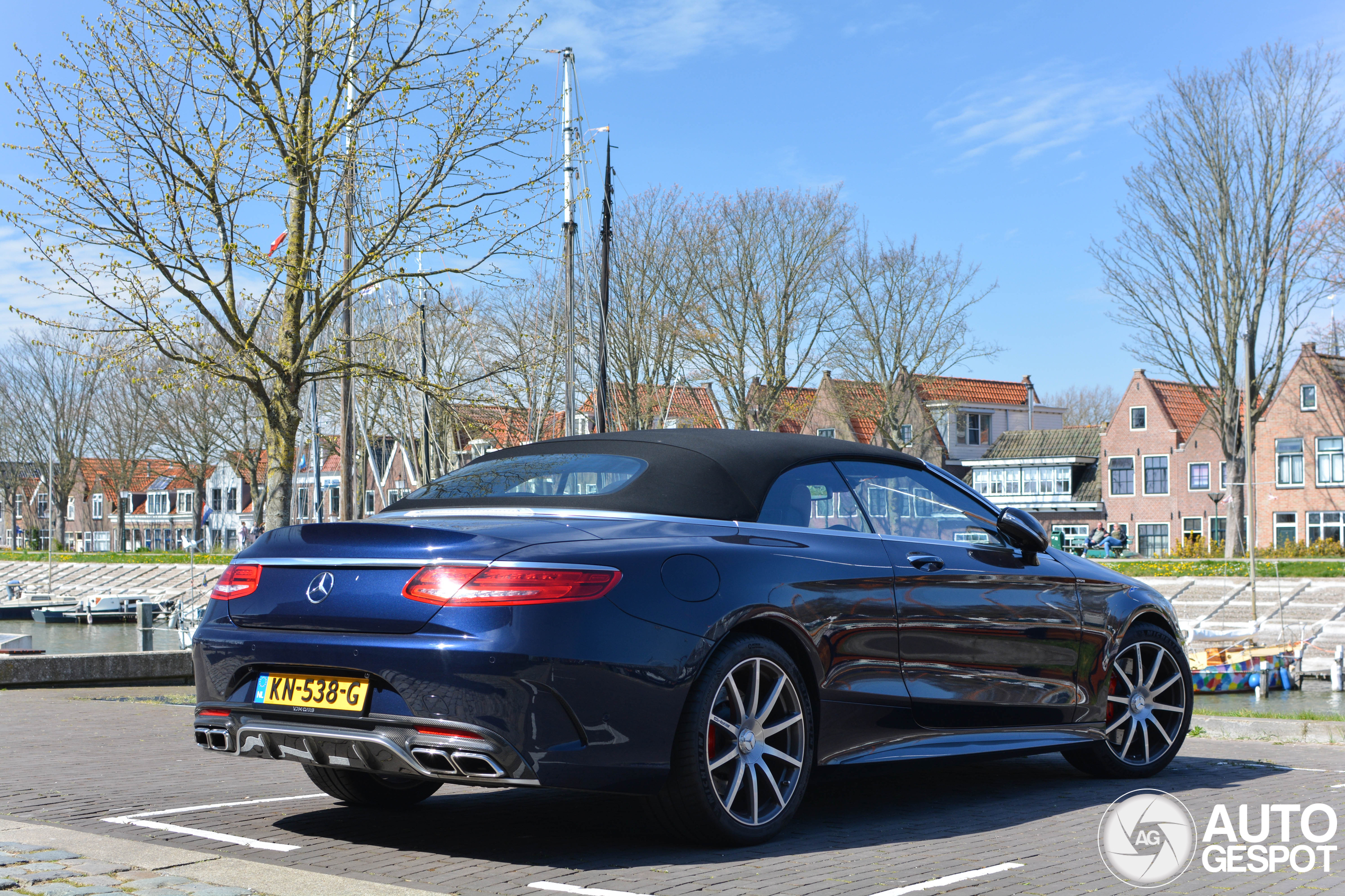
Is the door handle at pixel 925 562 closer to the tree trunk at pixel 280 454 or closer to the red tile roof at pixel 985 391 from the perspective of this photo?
the tree trunk at pixel 280 454

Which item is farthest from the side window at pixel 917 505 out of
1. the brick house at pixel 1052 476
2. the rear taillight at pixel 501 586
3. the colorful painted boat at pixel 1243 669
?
the brick house at pixel 1052 476

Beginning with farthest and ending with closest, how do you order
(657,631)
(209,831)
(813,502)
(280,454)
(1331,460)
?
(1331,460) → (280,454) → (813,502) → (209,831) → (657,631)

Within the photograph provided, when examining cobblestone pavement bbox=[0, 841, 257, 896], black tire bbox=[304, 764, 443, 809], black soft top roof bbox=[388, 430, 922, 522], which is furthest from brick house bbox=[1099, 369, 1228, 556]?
cobblestone pavement bbox=[0, 841, 257, 896]

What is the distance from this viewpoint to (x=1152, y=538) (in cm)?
6719

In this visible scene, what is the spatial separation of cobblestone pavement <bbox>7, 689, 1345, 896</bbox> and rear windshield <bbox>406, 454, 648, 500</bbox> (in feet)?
4.26

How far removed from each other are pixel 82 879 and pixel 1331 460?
61.3 metres

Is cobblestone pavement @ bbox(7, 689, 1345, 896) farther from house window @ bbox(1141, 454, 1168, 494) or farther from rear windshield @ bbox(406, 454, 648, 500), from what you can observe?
house window @ bbox(1141, 454, 1168, 494)

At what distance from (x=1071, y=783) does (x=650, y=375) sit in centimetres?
3501

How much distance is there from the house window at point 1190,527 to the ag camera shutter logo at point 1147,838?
6180cm

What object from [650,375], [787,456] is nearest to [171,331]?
[787,456]

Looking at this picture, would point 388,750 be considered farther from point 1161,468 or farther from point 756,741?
point 1161,468

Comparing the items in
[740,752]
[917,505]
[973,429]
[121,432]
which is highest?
[973,429]

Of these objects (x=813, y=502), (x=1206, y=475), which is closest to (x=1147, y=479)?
(x=1206, y=475)

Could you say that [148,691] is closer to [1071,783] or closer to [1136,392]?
[1071,783]
